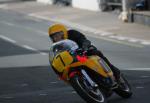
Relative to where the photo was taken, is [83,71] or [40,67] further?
[40,67]

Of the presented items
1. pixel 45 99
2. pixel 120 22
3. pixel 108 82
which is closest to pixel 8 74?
pixel 45 99

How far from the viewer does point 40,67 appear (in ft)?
57.5

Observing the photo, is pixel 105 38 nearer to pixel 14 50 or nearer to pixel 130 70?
pixel 14 50

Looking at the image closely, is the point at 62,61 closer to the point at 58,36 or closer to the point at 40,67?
the point at 58,36

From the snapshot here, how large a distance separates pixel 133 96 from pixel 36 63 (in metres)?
7.60

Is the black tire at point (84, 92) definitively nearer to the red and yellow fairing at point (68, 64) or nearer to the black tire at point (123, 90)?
the red and yellow fairing at point (68, 64)

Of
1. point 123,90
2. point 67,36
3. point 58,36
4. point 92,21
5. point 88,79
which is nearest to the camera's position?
point 88,79

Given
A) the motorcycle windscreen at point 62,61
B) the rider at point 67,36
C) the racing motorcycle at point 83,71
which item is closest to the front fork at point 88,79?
the racing motorcycle at point 83,71

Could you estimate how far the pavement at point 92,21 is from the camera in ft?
78.9

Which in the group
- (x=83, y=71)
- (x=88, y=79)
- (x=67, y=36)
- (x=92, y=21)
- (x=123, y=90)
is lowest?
(x=92, y=21)

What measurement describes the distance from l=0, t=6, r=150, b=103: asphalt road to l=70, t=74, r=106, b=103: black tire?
83 centimetres

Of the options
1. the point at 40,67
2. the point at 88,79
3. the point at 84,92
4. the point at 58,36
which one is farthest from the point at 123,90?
the point at 40,67

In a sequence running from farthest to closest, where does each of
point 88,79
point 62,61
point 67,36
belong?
point 67,36
point 62,61
point 88,79

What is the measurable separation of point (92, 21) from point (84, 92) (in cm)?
2028
